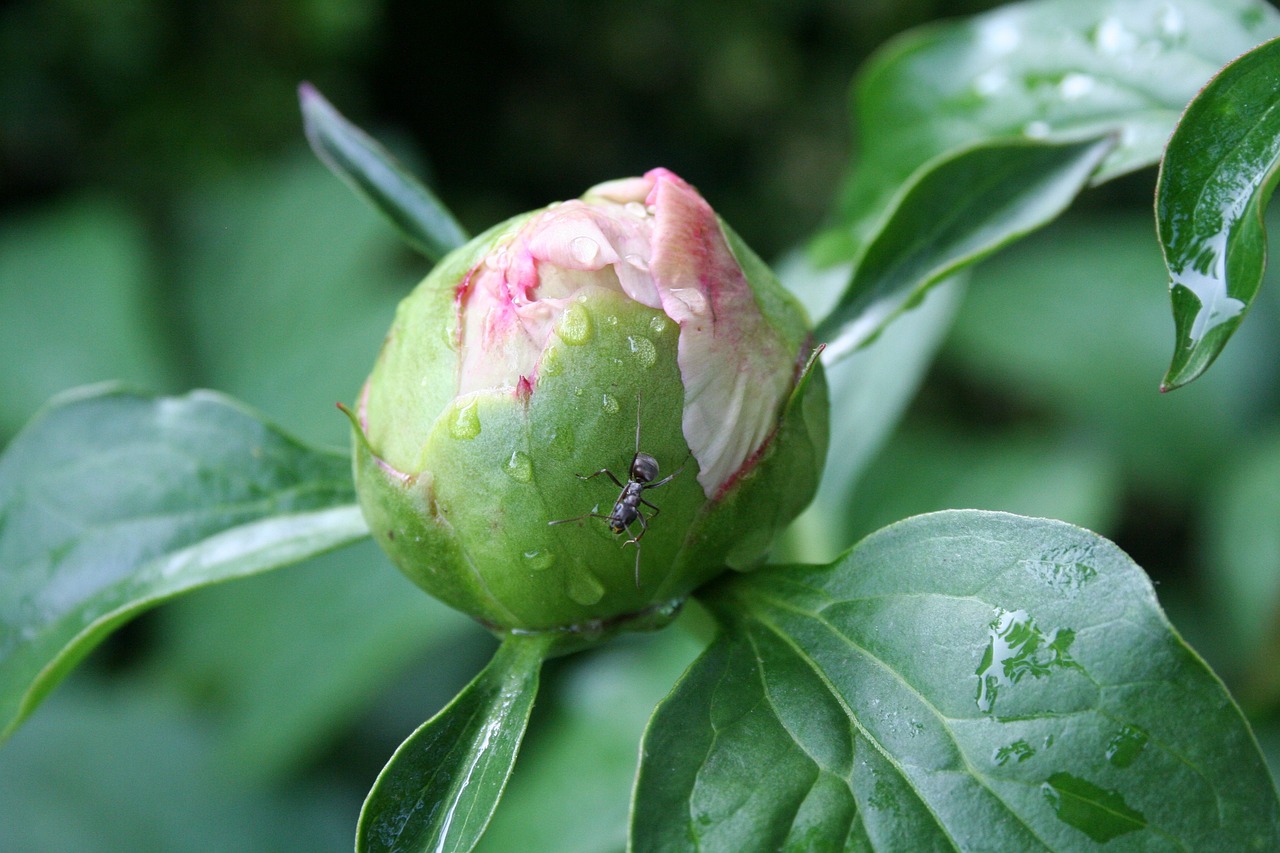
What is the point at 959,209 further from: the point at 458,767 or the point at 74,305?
the point at 74,305

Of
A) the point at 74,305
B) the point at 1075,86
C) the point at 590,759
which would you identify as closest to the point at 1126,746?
the point at 1075,86

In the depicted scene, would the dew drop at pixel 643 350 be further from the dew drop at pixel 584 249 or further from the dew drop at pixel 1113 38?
the dew drop at pixel 1113 38

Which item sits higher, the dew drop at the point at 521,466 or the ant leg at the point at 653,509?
the dew drop at the point at 521,466

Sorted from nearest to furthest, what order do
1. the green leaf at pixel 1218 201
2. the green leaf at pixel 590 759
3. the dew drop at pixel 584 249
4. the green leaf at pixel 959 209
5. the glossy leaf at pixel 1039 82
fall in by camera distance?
1. the green leaf at pixel 1218 201
2. the dew drop at pixel 584 249
3. the green leaf at pixel 959 209
4. the glossy leaf at pixel 1039 82
5. the green leaf at pixel 590 759

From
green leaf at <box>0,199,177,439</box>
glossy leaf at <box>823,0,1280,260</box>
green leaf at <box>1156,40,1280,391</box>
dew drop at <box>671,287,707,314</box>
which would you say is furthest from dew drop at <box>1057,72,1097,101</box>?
green leaf at <box>0,199,177,439</box>

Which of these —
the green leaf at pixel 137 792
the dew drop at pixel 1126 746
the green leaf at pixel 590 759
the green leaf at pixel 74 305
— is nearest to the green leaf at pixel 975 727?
the dew drop at pixel 1126 746

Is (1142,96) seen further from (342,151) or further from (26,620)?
(26,620)

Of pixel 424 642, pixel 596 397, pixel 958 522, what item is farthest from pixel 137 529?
pixel 424 642

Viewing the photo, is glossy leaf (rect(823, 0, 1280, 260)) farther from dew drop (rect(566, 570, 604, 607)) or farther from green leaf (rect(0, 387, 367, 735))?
green leaf (rect(0, 387, 367, 735))
